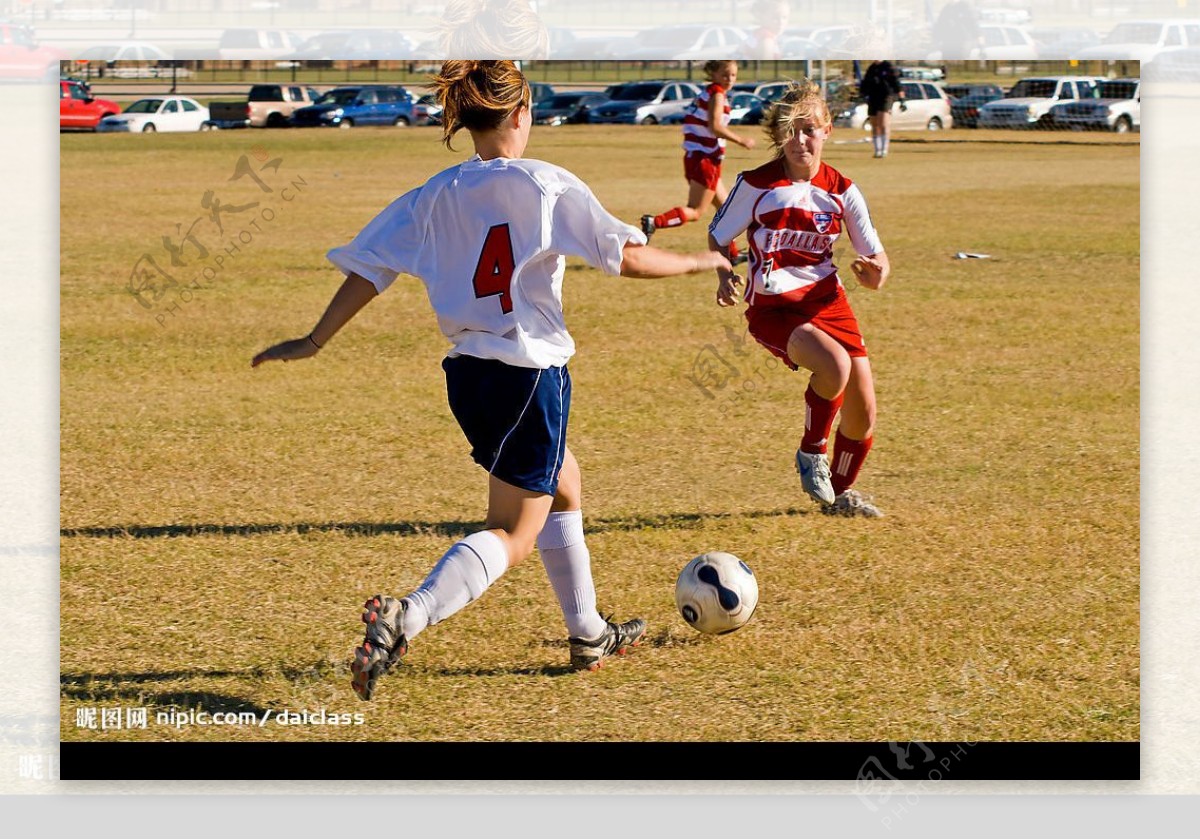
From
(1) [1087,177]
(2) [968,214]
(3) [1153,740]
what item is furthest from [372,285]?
(1) [1087,177]

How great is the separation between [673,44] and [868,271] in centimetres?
188

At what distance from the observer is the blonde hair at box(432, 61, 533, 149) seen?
439 centimetres

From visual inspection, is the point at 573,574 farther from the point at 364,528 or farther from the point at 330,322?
the point at 364,528

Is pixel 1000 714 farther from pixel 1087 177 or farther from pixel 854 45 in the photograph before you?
pixel 1087 177

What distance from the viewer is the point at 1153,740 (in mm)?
4578

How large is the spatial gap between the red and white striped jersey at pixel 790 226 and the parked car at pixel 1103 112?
18.7 metres

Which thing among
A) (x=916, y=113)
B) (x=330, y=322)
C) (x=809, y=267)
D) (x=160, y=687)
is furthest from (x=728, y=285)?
(x=916, y=113)

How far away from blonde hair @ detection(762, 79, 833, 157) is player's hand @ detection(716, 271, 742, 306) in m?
1.33

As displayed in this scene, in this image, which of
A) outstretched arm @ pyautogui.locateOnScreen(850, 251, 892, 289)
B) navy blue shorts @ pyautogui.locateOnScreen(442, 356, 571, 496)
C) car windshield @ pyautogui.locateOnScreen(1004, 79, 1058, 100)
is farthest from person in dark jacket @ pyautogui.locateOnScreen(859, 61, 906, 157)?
navy blue shorts @ pyautogui.locateOnScreen(442, 356, 571, 496)

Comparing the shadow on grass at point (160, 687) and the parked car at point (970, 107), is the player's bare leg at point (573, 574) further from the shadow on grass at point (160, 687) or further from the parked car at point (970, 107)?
the parked car at point (970, 107)

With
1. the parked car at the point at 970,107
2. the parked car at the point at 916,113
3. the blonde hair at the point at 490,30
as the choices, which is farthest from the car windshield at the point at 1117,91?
the blonde hair at the point at 490,30

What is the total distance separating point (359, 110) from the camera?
32125 mm

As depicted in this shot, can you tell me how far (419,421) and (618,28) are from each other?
4372 millimetres

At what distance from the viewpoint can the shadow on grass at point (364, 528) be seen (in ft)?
21.7
